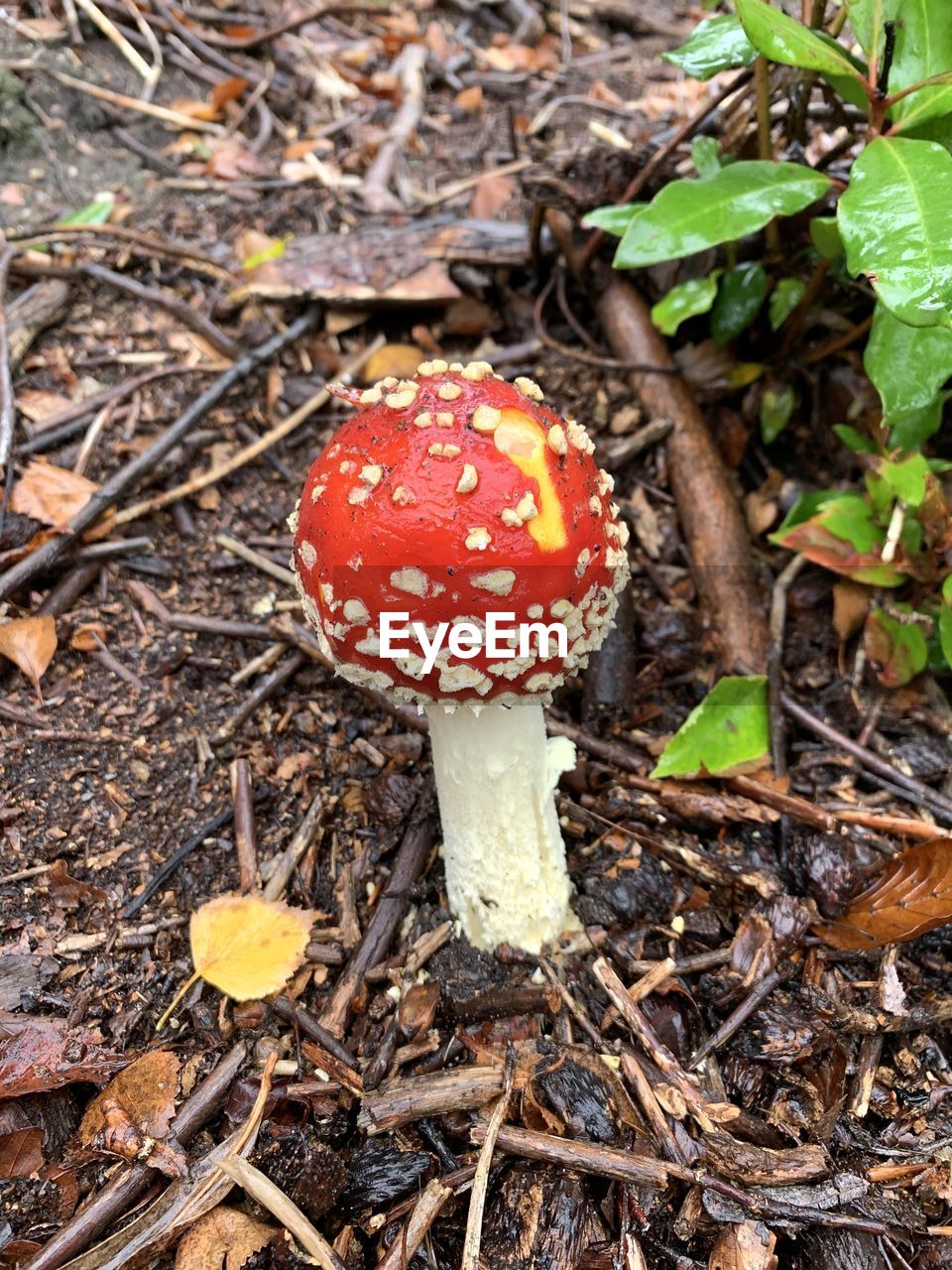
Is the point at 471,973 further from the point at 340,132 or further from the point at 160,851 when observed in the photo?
the point at 340,132

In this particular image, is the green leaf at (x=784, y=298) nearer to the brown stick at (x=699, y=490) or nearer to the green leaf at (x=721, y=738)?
the brown stick at (x=699, y=490)

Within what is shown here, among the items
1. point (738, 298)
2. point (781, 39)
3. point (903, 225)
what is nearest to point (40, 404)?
point (738, 298)

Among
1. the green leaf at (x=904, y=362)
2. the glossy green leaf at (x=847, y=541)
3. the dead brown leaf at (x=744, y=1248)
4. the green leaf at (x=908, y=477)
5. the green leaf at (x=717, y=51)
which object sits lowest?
the dead brown leaf at (x=744, y=1248)

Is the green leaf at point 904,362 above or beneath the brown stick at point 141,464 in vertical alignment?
above

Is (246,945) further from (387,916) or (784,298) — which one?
(784,298)

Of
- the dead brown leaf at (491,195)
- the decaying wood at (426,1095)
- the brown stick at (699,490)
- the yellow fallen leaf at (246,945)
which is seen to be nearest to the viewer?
the decaying wood at (426,1095)

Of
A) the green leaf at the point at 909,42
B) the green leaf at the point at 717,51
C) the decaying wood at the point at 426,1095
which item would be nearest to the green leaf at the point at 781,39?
the green leaf at the point at 909,42
